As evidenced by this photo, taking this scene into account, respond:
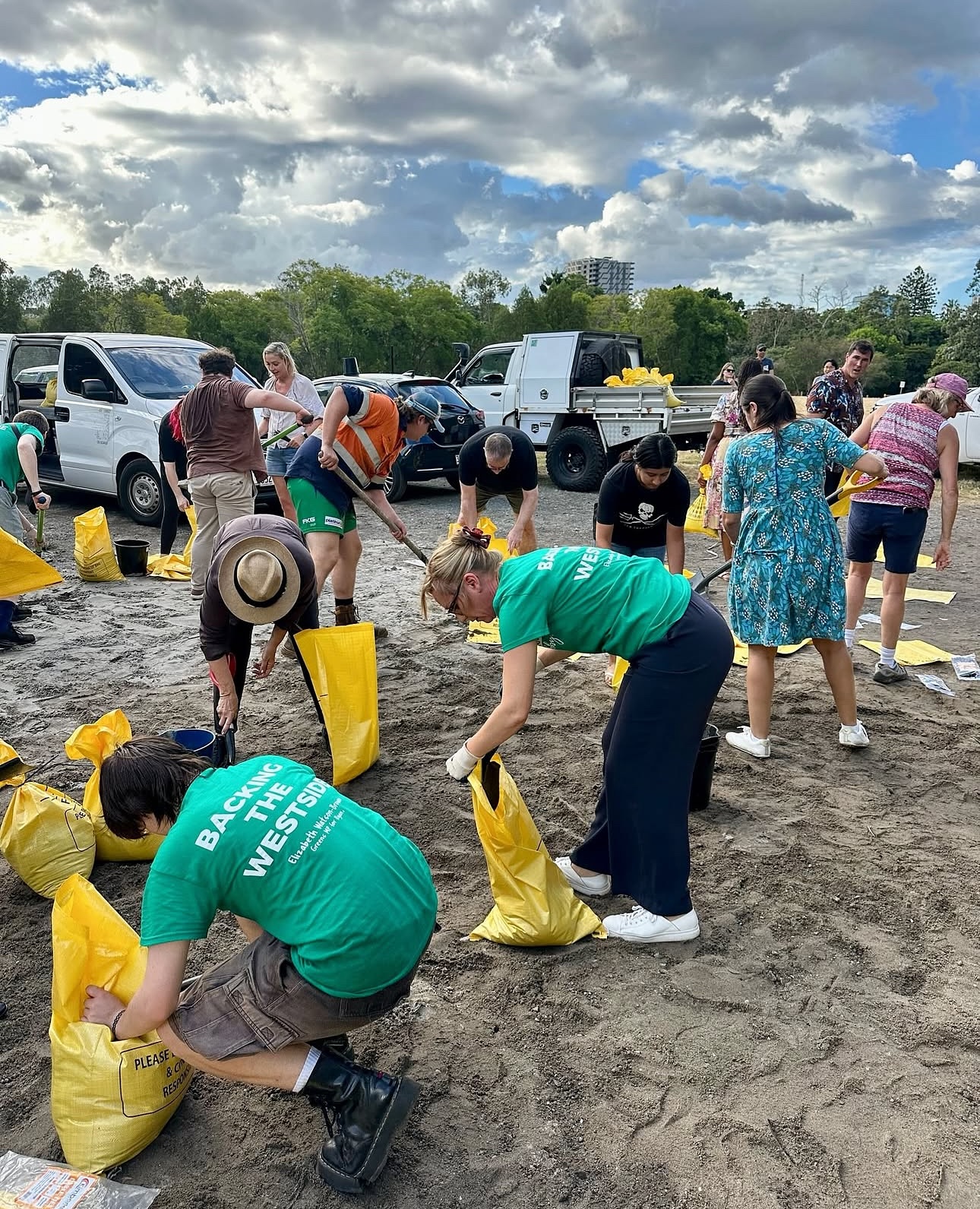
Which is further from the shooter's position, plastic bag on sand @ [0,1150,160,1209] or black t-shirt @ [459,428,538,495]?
black t-shirt @ [459,428,538,495]

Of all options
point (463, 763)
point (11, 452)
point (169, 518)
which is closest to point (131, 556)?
point (169, 518)

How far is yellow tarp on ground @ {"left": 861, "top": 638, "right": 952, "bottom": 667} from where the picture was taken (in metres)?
5.20

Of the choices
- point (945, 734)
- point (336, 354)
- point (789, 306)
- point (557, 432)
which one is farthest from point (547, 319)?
point (945, 734)

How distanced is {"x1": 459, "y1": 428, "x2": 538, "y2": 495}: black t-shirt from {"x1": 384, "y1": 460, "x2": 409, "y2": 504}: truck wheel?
4999 millimetres

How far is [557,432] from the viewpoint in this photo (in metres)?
11.6

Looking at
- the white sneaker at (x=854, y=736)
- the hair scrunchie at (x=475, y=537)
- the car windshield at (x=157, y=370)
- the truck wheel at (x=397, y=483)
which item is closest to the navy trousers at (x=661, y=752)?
the hair scrunchie at (x=475, y=537)

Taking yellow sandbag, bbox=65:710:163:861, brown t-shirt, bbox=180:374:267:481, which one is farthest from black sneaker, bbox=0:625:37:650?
yellow sandbag, bbox=65:710:163:861

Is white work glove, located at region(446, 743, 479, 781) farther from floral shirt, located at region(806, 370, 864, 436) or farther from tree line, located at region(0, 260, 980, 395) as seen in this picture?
tree line, located at region(0, 260, 980, 395)

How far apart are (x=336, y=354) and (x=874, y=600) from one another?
91.0ft

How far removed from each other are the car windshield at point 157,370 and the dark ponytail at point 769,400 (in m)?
5.85

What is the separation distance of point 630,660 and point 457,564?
23.7 inches

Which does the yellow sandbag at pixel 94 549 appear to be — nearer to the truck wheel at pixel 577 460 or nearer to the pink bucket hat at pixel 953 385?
the pink bucket hat at pixel 953 385

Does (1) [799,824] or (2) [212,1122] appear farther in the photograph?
(1) [799,824]

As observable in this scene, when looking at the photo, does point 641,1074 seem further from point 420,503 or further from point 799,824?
point 420,503
